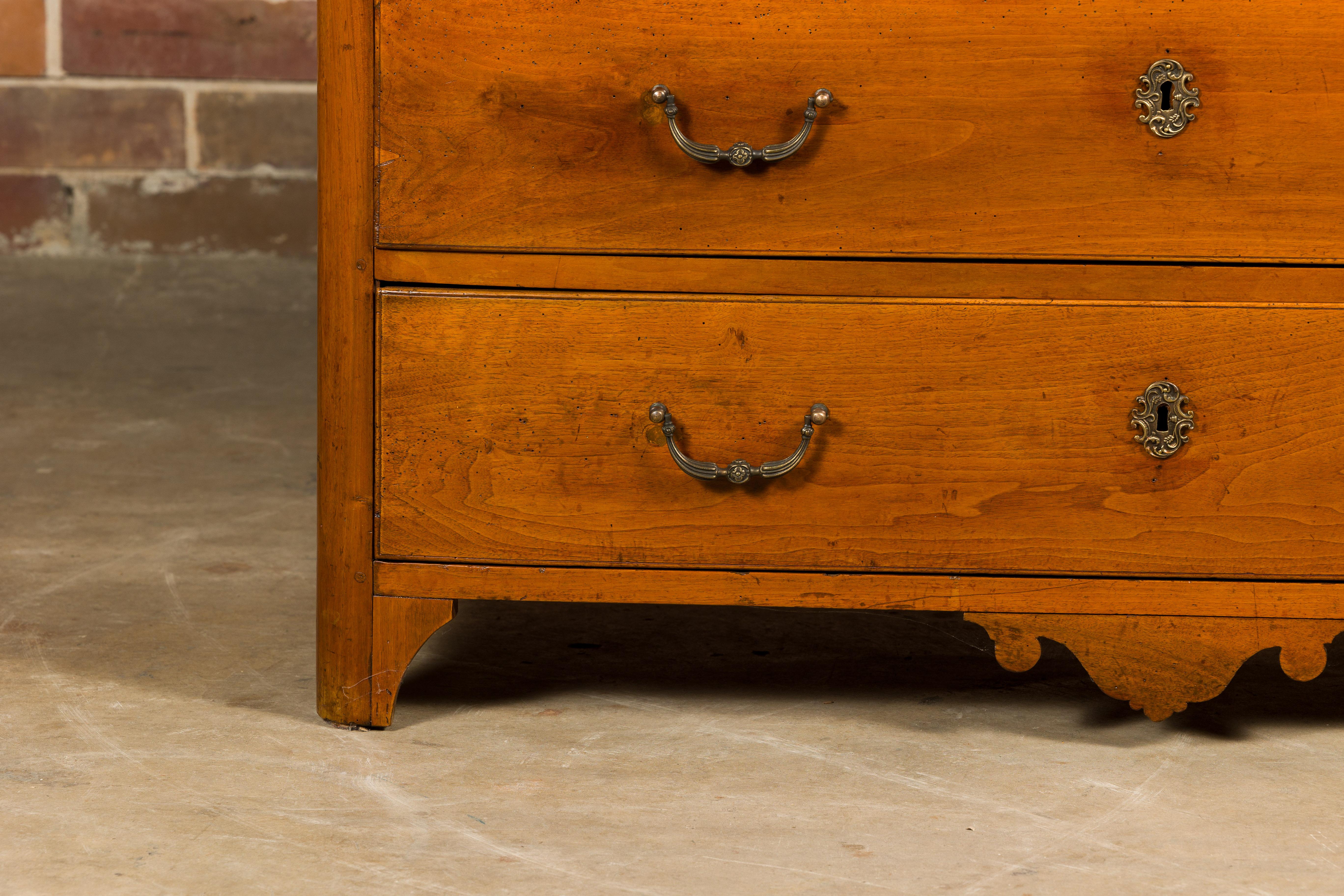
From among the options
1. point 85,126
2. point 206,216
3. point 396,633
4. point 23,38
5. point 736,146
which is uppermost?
point 23,38

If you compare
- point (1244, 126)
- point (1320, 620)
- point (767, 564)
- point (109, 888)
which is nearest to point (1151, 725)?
point (1320, 620)

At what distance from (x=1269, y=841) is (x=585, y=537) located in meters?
0.61

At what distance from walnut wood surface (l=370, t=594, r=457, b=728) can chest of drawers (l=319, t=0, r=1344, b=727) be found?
0.08ft

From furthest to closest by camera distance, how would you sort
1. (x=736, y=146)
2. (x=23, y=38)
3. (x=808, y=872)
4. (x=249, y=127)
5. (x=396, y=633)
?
(x=249, y=127) → (x=23, y=38) → (x=396, y=633) → (x=736, y=146) → (x=808, y=872)

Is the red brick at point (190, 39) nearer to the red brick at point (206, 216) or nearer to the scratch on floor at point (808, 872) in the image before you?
the red brick at point (206, 216)

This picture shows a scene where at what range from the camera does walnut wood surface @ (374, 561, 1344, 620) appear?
1.32 metres

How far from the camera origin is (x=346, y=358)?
1311 millimetres

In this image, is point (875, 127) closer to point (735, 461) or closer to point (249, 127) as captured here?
point (735, 461)

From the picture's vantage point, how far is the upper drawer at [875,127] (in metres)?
1.24

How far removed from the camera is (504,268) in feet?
4.22

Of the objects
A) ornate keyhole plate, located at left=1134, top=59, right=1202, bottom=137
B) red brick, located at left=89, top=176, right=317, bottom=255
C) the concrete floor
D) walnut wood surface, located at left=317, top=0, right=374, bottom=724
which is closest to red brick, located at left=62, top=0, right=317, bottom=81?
red brick, located at left=89, top=176, right=317, bottom=255

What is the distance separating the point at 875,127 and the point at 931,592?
40 cm

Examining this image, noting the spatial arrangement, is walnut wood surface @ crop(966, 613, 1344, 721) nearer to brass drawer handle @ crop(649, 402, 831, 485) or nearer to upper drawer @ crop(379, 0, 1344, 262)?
brass drawer handle @ crop(649, 402, 831, 485)

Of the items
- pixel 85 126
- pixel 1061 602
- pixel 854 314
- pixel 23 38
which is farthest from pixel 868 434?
pixel 23 38
